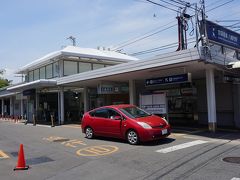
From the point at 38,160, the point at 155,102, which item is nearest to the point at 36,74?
the point at 155,102

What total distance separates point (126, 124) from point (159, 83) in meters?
4.94

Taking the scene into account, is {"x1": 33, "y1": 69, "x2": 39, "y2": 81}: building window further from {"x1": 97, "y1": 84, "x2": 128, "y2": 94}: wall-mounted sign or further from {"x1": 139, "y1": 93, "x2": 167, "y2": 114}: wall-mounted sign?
{"x1": 139, "y1": 93, "x2": 167, "y2": 114}: wall-mounted sign

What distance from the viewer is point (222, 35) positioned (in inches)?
632

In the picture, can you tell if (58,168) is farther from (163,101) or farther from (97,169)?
(163,101)

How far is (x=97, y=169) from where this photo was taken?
857 centimetres

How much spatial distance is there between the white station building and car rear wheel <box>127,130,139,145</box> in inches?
160

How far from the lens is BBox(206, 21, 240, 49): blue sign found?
1500 centimetres

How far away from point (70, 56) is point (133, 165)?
19616 millimetres

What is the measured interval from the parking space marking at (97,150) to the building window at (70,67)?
52.5 feet

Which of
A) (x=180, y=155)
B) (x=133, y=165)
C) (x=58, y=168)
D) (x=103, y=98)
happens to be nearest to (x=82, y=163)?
(x=58, y=168)

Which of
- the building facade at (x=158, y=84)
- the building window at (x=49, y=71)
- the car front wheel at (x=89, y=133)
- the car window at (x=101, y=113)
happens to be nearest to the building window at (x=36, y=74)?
the building facade at (x=158, y=84)

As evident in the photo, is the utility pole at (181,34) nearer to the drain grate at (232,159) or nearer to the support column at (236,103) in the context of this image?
the support column at (236,103)

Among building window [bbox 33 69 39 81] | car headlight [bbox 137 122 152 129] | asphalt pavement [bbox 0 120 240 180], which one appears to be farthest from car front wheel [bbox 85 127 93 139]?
building window [bbox 33 69 39 81]

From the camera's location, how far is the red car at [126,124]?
11922mm
